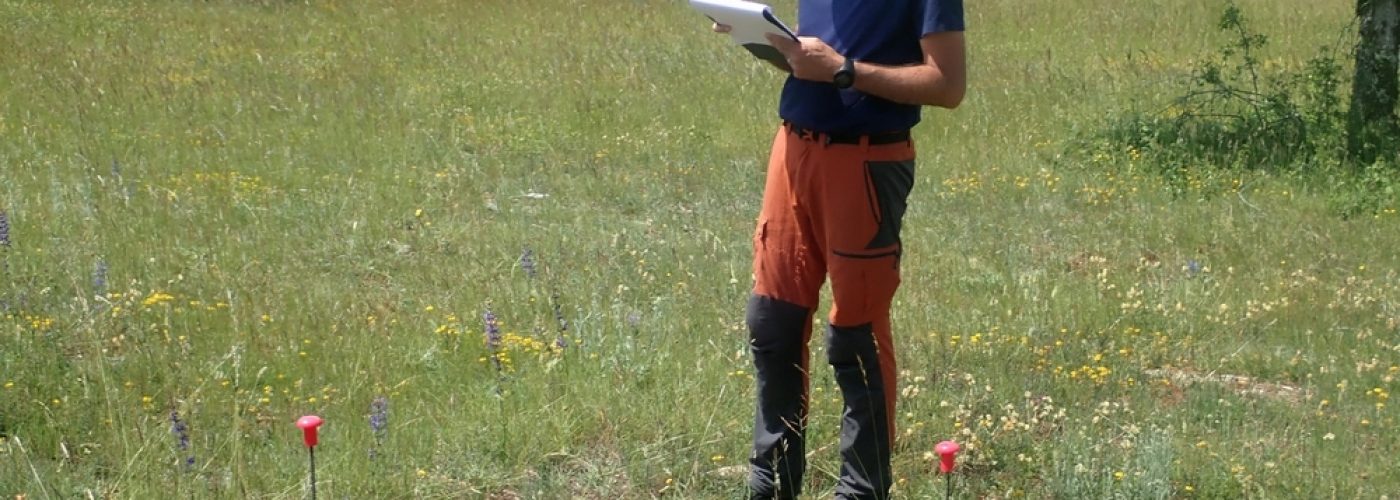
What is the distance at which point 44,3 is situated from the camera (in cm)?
1473

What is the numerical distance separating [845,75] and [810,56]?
0.10 meters

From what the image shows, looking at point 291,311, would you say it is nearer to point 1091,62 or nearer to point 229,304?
point 229,304

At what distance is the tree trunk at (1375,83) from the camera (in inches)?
370

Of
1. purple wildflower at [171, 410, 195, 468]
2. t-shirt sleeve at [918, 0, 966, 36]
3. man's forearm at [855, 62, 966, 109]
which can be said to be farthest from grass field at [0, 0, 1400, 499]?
t-shirt sleeve at [918, 0, 966, 36]

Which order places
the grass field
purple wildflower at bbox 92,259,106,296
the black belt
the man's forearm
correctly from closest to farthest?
1. the man's forearm
2. the black belt
3. the grass field
4. purple wildflower at bbox 92,259,106,296

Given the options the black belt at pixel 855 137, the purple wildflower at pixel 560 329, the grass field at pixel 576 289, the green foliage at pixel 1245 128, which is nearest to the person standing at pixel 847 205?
the black belt at pixel 855 137

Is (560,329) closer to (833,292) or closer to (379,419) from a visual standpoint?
(379,419)

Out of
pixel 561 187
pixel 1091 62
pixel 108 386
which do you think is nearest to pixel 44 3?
pixel 561 187

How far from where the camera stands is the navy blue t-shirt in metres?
3.57

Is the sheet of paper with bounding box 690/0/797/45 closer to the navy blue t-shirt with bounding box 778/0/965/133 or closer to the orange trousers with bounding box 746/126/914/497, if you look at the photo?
the navy blue t-shirt with bounding box 778/0/965/133

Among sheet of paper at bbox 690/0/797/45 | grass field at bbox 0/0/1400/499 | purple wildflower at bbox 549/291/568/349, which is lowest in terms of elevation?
grass field at bbox 0/0/1400/499

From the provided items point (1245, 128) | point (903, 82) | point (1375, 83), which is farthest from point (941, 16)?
point (1375, 83)

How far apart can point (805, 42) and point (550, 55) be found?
9.85 meters

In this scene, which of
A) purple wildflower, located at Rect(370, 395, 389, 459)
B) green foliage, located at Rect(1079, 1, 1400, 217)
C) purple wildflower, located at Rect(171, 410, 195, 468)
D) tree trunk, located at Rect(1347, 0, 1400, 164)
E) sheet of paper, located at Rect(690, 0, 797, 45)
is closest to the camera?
sheet of paper, located at Rect(690, 0, 797, 45)
